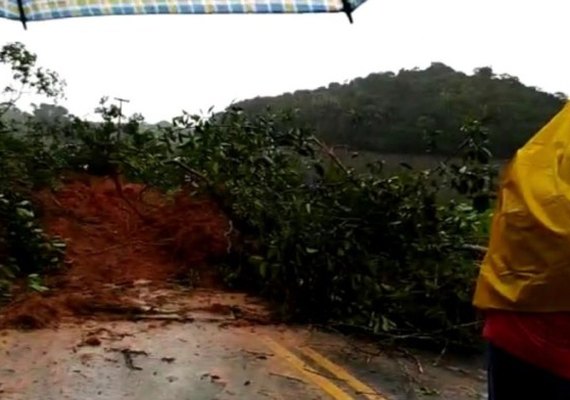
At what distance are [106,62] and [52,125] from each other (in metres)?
3.78

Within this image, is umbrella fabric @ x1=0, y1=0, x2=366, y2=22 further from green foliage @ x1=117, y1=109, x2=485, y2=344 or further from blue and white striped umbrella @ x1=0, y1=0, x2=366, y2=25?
green foliage @ x1=117, y1=109, x2=485, y2=344

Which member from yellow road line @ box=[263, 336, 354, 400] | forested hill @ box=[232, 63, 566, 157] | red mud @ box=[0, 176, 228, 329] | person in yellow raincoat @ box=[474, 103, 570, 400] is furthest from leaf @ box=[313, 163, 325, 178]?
person in yellow raincoat @ box=[474, 103, 570, 400]

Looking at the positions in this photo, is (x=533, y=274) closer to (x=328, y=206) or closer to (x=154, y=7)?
(x=154, y=7)

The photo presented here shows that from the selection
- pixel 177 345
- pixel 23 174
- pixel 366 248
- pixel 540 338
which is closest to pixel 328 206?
pixel 366 248

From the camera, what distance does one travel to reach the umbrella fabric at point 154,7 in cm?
422

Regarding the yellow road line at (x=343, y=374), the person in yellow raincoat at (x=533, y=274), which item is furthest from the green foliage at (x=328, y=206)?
the person in yellow raincoat at (x=533, y=274)

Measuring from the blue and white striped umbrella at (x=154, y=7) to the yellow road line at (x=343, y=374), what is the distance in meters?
2.04

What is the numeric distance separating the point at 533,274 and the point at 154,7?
3716 millimetres

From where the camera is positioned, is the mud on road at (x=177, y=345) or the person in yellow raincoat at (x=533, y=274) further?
the mud on road at (x=177, y=345)

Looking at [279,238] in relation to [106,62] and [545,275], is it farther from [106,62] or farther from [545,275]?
[106,62]

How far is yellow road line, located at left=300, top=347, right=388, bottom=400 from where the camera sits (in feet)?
14.5

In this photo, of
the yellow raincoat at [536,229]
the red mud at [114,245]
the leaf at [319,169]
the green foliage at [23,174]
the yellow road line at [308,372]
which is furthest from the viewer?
the green foliage at [23,174]

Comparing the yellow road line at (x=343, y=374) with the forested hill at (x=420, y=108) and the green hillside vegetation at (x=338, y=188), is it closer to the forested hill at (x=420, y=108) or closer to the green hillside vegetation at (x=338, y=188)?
the green hillside vegetation at (x=338, y=188)

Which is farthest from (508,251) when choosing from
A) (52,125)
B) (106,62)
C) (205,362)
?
(106,62)
